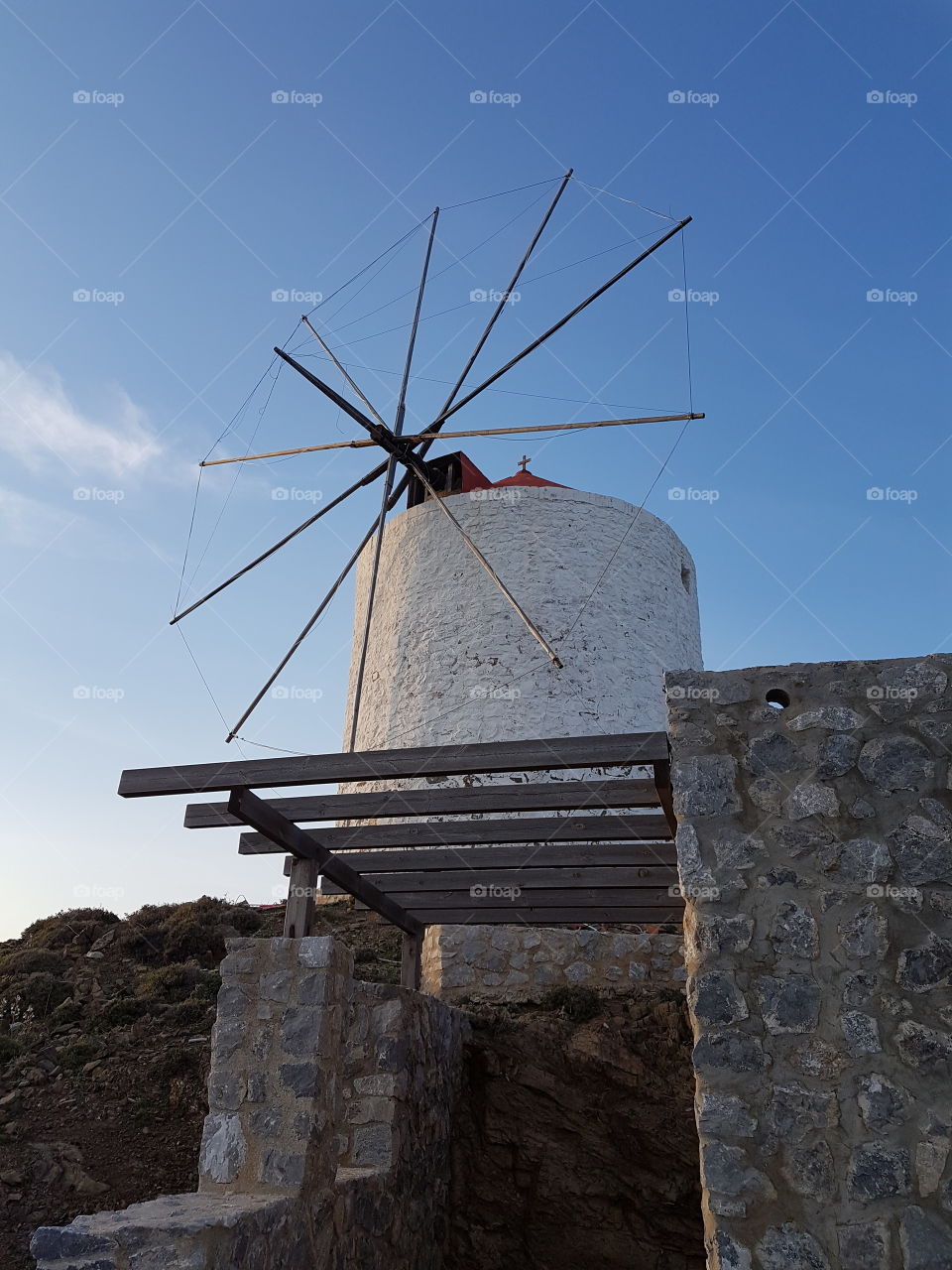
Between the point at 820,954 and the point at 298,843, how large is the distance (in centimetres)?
287

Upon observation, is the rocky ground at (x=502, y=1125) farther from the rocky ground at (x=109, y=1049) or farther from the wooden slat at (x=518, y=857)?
the wooden slat at (x=518, y=857)

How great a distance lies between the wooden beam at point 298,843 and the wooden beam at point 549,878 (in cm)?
13

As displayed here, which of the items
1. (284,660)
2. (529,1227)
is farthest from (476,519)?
(529,1227)

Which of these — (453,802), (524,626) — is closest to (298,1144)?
(453,802)

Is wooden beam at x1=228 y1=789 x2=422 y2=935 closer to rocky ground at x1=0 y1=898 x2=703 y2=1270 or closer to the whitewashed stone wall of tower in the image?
rocky ground at x1=0 y1=898 x2=703 y2=1270

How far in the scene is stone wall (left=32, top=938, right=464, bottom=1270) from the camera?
3.50 meters

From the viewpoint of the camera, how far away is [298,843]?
5234 millimetres

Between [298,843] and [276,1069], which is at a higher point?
[298,843]

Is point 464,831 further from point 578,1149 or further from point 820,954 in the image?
point 578,1149

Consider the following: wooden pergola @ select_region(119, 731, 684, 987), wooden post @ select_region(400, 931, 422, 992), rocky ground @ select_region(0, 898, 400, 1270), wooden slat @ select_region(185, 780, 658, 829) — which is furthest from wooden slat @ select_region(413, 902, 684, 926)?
rocky ground @ select_region(0, 898, 400, 1270)

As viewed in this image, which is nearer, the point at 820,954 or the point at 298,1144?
the point at 820,954

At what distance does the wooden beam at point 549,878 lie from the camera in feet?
20.2

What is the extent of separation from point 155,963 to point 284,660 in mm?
3552

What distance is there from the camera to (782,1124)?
3.09m
